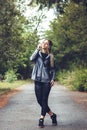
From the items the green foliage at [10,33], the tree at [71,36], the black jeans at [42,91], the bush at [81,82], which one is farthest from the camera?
the tree at [71,36]

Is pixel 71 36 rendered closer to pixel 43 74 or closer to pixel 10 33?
pixel 10 33

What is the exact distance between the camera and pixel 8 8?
A: 3112cm

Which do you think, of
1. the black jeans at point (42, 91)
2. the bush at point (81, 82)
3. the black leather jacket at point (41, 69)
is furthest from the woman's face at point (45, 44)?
the bush at point (81, 82)

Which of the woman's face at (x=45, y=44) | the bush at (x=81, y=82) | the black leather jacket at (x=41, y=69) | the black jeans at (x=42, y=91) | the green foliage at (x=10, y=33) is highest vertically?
the woman's face at (x=45, y=44)

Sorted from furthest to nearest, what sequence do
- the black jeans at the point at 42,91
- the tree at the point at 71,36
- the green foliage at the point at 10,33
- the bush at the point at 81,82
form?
the tree at the point at 71,36 → the bush at the point at 81,82 → the green foliage at the point at 10,33 → the black jeans at the point at 42,91

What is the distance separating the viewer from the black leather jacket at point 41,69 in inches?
444

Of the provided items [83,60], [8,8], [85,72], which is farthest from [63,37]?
[8,8]

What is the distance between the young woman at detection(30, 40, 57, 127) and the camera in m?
11.3

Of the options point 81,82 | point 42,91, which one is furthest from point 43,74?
point 81,82

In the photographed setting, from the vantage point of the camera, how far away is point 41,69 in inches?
449

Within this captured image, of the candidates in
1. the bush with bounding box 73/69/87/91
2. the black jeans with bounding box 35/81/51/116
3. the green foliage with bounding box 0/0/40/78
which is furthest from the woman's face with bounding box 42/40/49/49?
the bush with bounding box 73/69/87/91

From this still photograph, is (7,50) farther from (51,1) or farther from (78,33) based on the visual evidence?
(51,1)

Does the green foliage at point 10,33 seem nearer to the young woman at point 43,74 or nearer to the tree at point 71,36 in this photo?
the tree at point 71,36

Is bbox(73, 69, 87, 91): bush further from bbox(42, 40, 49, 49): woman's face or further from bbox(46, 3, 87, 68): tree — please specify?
bbox(42, 40, 49, 49): woman's face
